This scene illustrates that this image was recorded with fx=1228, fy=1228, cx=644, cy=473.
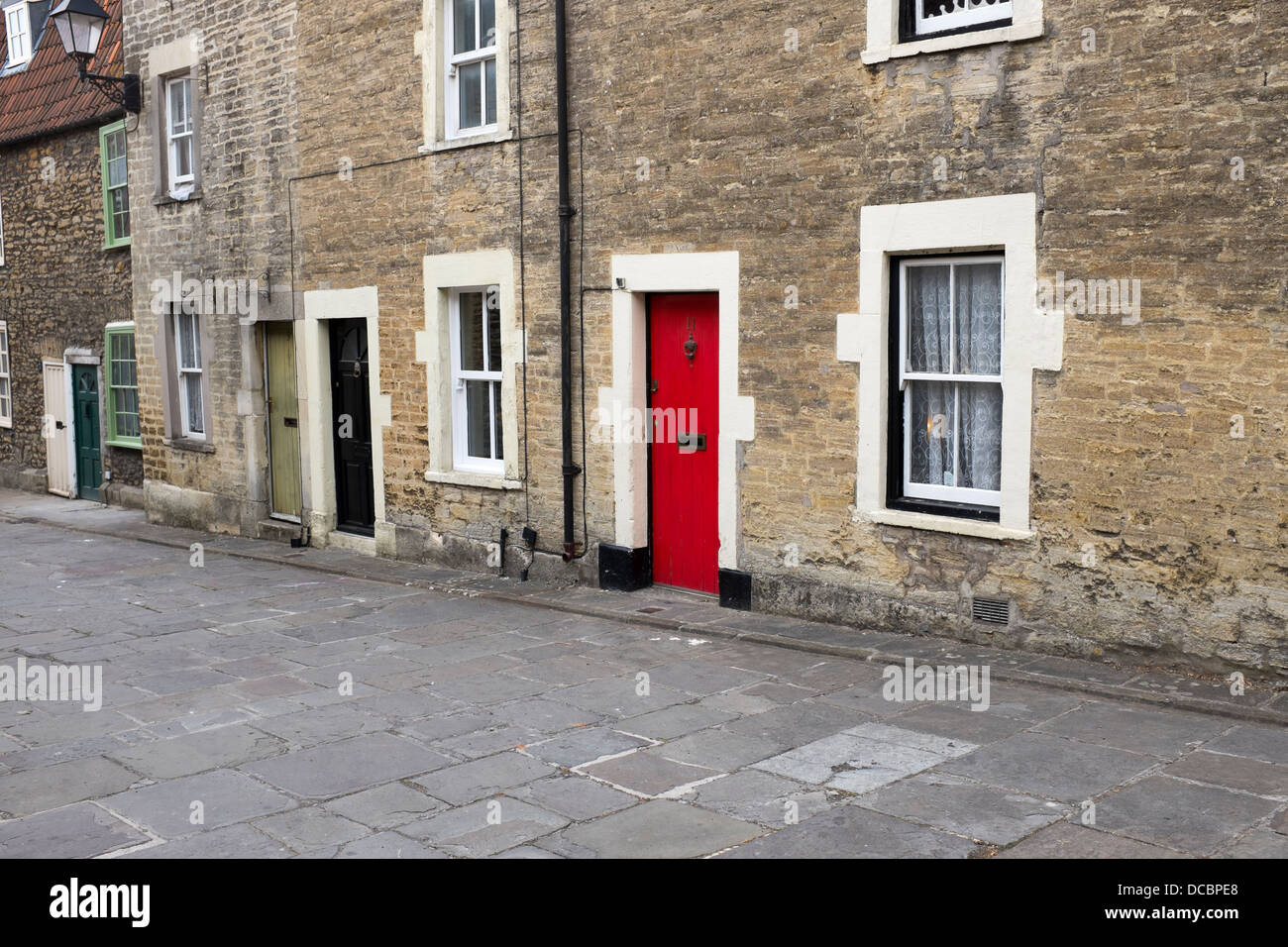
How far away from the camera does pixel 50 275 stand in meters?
19.3

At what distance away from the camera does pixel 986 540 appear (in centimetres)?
807

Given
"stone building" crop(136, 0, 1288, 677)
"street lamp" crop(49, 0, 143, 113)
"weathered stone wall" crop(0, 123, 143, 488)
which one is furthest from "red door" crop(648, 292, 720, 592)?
"weathered stone wall" crop(0, 123, 143, 488)

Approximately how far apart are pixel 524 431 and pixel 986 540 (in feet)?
15.1

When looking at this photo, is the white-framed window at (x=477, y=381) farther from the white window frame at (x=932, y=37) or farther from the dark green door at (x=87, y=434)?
the dark green door at (x=87, y=434)

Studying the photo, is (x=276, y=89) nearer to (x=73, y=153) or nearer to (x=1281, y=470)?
(x=73, y=153)

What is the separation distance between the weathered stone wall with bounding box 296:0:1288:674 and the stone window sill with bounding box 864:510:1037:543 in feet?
0.25

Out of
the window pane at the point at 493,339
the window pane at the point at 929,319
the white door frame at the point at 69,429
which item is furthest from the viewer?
the white door frame at the point at 69,429

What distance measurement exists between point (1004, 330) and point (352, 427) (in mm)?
7718

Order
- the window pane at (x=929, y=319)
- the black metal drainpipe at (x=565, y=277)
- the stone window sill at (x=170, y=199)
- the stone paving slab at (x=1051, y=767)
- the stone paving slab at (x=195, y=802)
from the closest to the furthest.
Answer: the stone paving slab at (x=195, y=802) → the stone paving slab at (x=1051, y=767) → the window pane at (x=929, y=319) → the black metal drainpipe at (x=565, y=277) → the stone window sill at (x=170, y=199)

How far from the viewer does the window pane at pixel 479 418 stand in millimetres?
11859

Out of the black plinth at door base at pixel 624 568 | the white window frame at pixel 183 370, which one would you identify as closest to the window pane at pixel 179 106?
the white window frame at pixel 183 370

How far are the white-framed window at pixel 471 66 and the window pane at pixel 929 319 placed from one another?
4.49 metres

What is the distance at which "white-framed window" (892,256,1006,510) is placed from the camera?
26.8 ft

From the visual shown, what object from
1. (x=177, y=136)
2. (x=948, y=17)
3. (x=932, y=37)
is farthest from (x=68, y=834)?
(x=177, y=136)
